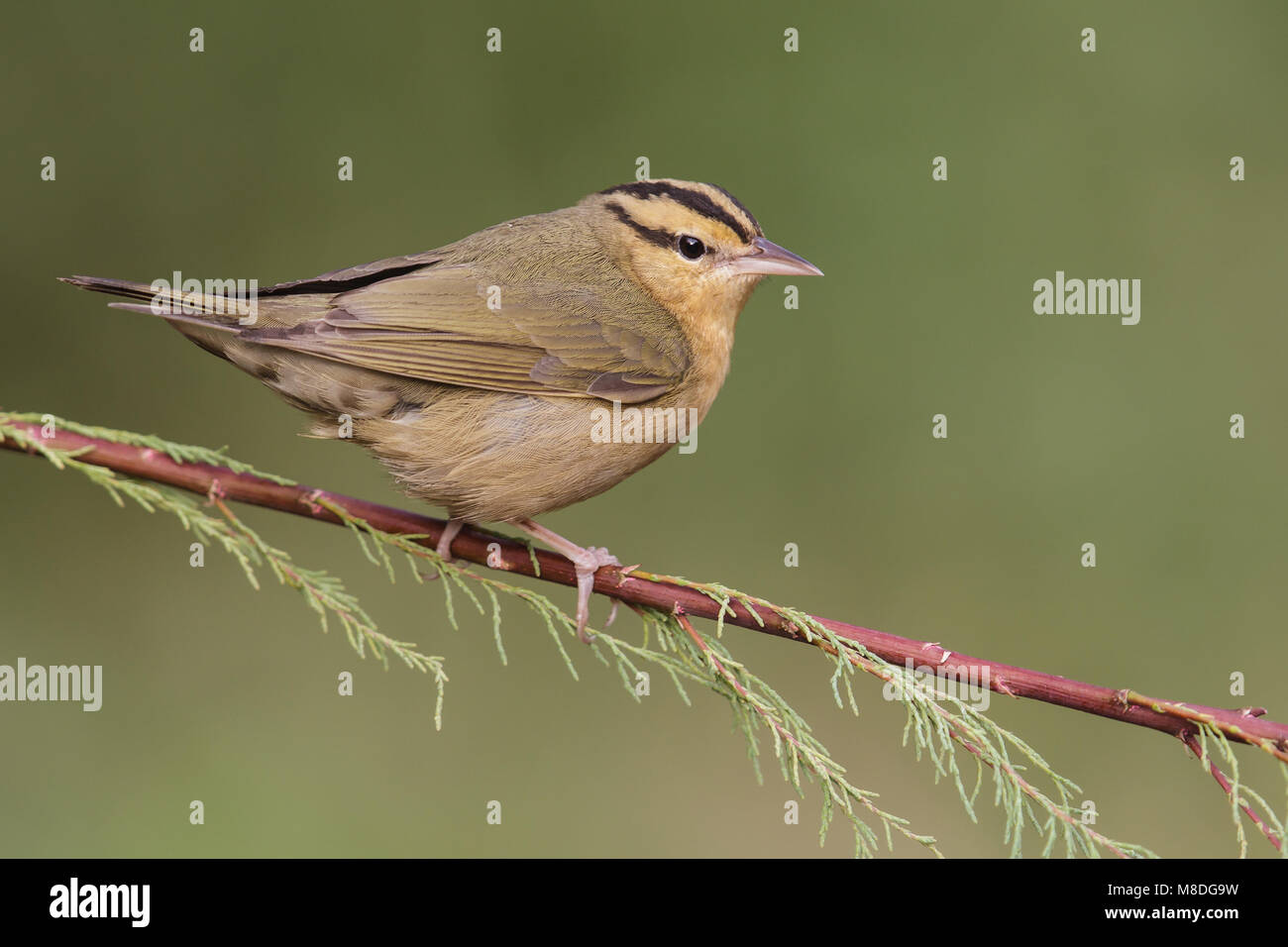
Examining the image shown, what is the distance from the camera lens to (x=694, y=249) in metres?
4.39

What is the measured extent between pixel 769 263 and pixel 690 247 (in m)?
0.31

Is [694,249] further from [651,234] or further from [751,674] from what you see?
[751,674]

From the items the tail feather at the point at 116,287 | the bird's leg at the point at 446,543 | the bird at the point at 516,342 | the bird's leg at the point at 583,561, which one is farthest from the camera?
the bird at the point at 516,342

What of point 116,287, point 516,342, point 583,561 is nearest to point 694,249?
point 516,342

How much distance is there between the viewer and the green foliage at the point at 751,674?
8.89 feet

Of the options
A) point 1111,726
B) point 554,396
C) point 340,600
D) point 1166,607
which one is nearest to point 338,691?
point 554,396

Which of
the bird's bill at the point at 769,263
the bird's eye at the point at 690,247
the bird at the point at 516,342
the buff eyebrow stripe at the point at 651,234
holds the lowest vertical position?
the bird at the point at 516,342

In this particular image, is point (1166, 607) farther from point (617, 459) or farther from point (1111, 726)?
point (617, 459)

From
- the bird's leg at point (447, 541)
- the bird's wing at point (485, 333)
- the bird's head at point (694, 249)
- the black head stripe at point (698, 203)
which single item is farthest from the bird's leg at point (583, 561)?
the black head stripe at point (698, 203)

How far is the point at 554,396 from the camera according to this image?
3963 mm

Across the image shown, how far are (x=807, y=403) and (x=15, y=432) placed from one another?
4830 mm

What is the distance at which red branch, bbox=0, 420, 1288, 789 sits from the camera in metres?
2.67

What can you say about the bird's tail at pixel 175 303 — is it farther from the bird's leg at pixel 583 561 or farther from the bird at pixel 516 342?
the bird's leg at pixel 583 561

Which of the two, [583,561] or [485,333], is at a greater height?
[485,333]
